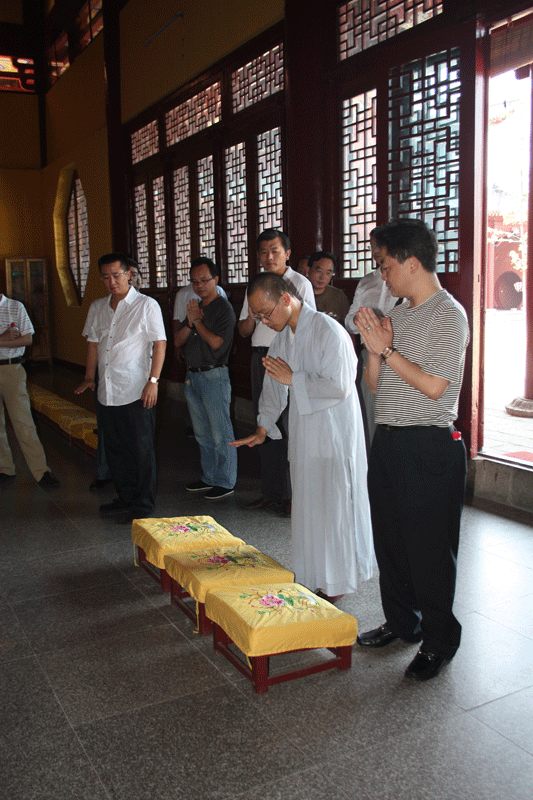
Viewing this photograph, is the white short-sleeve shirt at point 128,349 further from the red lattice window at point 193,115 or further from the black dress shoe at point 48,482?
the red lattice window at point 193,115

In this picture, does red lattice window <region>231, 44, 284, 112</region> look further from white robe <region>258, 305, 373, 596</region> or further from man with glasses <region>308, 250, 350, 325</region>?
white robe <region>258, 305, 373, 596</region>

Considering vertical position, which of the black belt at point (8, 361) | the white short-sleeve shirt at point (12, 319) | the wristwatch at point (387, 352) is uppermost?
the white short-sleeve shirt at point (12, 319)

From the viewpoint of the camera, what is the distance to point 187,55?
800 centimetres

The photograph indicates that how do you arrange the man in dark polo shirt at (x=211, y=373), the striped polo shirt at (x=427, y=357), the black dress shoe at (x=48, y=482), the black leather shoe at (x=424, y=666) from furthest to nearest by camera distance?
the black dress shoe at (x=48, y=482) < the man in dark polo shirt at (x=211, y=373) < the black leather shoe at (x=424, y=666) < the striped polo shirt at (x=427, y=357)

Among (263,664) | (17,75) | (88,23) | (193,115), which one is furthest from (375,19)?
(17,75)

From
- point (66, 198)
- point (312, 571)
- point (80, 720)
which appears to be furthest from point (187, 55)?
point (80, 720)

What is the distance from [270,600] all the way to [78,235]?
37.5 feet

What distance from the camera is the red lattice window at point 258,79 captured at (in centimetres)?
639

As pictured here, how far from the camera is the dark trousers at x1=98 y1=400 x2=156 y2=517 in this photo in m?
4.37

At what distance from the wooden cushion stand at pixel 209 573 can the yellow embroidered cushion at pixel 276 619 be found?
88 mm

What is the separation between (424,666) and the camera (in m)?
2.53

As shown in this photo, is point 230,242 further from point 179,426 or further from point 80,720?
point 80,720

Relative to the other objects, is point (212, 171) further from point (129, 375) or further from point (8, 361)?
point (129, 375)

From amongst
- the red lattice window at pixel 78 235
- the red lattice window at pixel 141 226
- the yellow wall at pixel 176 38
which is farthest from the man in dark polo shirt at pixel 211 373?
the red lattice window at pixel 78 235
